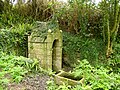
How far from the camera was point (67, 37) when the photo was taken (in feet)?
22.3

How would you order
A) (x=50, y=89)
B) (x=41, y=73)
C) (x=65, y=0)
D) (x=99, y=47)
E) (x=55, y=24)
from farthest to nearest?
(x=65, y=0), (x=99, y=47), (x=55, y=24), (x=41, y=73), (x=50, y=89)

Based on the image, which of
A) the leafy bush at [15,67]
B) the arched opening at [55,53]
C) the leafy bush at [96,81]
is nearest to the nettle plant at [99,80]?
the leafy bush at [96,81]

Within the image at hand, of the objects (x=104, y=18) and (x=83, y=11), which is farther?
(x=83, y=11)

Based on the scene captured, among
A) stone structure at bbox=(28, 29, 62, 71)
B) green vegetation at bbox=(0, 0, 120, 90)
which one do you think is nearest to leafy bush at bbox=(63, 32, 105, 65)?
green vegetation at bbox=(0, 0, 120, 90)

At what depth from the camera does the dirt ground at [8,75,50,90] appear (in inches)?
156

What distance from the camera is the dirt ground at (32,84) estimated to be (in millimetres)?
3968

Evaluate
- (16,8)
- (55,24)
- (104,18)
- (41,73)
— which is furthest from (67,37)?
(16,8)

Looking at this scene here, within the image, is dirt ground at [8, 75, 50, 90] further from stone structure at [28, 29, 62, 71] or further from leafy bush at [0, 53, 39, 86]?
stone structure at [28, 29, 62, 71]

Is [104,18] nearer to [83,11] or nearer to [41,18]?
[83,11]

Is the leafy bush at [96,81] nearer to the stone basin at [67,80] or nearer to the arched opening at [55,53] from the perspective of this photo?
the stone basin at [67,80]

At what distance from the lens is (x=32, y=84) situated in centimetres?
430

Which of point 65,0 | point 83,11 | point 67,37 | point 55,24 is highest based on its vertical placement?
point 65,0

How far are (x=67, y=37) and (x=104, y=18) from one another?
4.65 feet

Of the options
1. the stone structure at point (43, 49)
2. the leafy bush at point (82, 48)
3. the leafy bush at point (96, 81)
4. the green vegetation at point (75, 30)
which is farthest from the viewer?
the leafy bush at point (82, 48)
